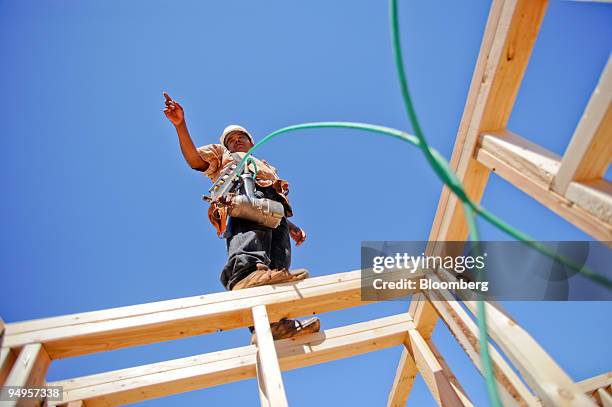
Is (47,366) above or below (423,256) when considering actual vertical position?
below

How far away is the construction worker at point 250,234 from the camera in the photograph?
196 cm

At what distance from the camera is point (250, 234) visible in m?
2.32

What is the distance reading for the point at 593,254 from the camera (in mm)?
1494

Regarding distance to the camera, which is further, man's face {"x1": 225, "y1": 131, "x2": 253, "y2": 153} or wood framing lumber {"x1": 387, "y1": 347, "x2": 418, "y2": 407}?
man's face {"x1": 225, "y1": 131, "x2": 253, "y2": 153}

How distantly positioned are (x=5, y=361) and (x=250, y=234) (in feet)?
4.29

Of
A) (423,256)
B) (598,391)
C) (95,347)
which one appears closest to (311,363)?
(423,256)

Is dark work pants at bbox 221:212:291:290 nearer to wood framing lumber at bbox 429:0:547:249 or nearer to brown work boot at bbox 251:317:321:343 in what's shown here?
brown work boot at bbox 251:317:321:343

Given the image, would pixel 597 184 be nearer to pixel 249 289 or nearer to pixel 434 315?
pixel 434 315

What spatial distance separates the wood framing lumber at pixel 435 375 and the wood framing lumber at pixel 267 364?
87 centimetres

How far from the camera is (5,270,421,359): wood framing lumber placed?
4.91 feet

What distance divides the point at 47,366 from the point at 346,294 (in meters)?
1.37

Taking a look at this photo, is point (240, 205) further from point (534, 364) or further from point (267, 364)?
point (534, 364)

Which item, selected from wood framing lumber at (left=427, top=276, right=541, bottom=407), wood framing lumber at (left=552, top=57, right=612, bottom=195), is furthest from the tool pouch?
wood framing lumber at (left=552, top=57, right=612, bottom=195)

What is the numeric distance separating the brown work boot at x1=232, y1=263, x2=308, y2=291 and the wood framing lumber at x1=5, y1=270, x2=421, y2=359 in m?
0.07
